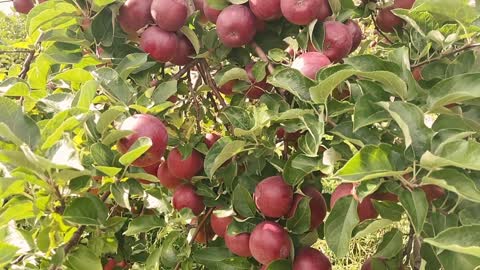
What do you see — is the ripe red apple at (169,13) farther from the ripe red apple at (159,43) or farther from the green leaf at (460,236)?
the green leaf at (460,236)

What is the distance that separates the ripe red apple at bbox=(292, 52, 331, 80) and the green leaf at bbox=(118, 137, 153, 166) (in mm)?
308

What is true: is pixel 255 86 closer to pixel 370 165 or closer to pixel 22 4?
pixel 370 165

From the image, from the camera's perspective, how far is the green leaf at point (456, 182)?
2.35 feet

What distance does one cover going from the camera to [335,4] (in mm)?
1060

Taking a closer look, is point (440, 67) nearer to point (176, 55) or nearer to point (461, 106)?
point (461, 106)

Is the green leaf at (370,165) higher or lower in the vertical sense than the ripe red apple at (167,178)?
higher

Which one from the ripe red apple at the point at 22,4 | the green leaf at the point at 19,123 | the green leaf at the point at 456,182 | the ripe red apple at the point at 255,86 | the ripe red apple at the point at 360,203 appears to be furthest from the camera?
the ripe red apple at the point at 22,4

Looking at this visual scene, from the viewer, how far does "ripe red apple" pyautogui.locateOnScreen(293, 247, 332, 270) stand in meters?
0.98

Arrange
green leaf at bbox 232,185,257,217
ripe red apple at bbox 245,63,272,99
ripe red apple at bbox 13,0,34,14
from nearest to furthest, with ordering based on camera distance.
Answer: green leaf at bbox 232,185,257,217 → ripe red apple at bbox 245,63,272,99 → ripe red apple at bbox 13,0,34,14

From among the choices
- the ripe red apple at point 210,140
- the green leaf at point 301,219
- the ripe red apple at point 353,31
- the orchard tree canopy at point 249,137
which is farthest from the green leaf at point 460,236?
the ripe red apple at point 210,140

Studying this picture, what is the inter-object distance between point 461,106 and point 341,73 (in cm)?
32

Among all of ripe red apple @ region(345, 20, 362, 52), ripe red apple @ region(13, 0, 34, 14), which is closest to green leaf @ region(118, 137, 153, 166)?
ripe red apple @ region(345, 20, 362, 52)

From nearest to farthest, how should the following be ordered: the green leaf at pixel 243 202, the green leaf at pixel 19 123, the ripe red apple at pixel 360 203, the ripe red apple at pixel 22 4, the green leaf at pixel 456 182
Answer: the green leaf at pixel 456 182
the green leaf at pixel 19 123
the ripe red apple at pixel 360 203
the green leaf at pixel 243 202
the ripe red apple at pixel 22 4

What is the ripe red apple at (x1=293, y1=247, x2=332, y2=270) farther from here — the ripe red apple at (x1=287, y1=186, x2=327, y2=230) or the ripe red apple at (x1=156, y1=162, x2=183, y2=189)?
the ripe red apple at (x1=156, y1=162, x2=183, y2=189)
